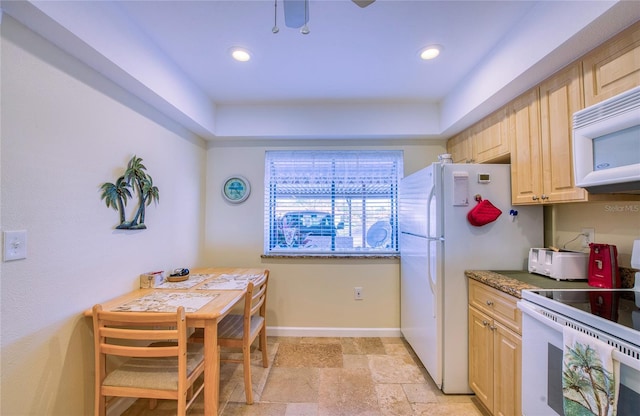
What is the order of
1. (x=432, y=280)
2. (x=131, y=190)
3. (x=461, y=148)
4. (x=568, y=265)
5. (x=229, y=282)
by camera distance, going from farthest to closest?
(x=461, y=148) → (x=229, y=282) → (x=432, y=280) → (x=131, y=190) → (x=568, y=265)

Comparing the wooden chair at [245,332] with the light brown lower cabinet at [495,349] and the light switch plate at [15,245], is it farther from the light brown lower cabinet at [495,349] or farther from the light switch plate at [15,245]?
the light brown lower cabinet at [495,349]

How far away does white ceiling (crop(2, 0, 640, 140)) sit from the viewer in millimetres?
1279

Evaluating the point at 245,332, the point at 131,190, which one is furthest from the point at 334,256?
the point at 131,190

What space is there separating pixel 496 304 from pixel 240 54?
2.39m

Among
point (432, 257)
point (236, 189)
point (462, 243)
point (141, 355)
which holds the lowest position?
point (141, 355)

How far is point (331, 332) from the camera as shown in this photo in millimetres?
2756

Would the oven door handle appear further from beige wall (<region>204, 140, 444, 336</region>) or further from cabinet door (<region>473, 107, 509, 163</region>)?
beige wall (<region>204, 140, 444, 336</region>)

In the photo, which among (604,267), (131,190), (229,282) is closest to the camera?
(604,267)

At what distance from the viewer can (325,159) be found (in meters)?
2.89

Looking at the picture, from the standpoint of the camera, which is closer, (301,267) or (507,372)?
(507,372)

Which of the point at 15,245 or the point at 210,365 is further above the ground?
the point at 15,245

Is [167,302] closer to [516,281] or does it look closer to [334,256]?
[334,256]

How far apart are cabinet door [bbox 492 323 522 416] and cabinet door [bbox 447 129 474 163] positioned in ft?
4.91

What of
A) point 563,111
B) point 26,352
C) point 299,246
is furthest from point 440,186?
point 26,352
